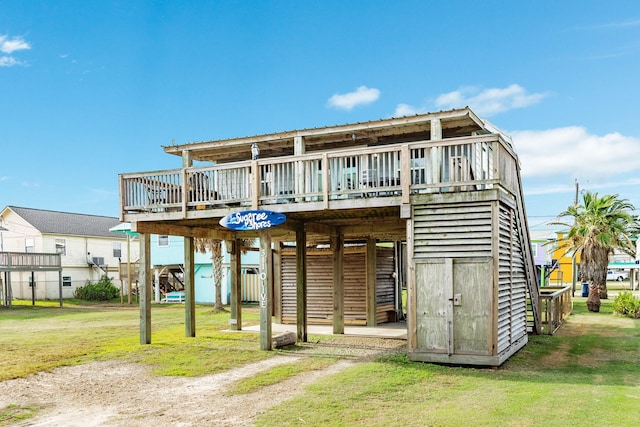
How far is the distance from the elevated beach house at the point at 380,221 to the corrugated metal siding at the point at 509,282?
0.04 meters

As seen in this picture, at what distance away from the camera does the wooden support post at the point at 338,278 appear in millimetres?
15438

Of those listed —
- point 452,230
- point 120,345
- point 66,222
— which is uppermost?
point 66,222

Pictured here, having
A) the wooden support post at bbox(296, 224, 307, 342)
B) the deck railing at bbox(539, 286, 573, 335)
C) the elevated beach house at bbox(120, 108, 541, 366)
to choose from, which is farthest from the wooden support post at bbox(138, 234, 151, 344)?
the deck railing at bbox(539, 286, 573, 335)

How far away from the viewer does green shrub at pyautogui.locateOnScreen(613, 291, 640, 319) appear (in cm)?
1941

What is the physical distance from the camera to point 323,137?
15188 millimetres

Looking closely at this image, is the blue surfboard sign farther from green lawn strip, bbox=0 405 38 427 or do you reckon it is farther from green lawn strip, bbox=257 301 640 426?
green lawn strip, bbox=0 405 38 427

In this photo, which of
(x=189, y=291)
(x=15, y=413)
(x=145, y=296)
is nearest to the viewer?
(x=15, y=413)

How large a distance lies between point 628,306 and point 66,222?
34608 mm

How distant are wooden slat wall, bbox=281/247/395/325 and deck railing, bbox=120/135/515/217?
4558 millimetres

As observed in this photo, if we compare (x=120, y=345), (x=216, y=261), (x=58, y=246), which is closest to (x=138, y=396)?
(x=120, y=345)

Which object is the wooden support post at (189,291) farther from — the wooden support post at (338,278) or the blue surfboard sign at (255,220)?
the wooden support post at (338,278)

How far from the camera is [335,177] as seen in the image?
12.1 metres

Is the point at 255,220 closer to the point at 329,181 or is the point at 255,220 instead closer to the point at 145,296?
the point at 329,181

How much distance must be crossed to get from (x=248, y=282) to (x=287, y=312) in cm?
1223
